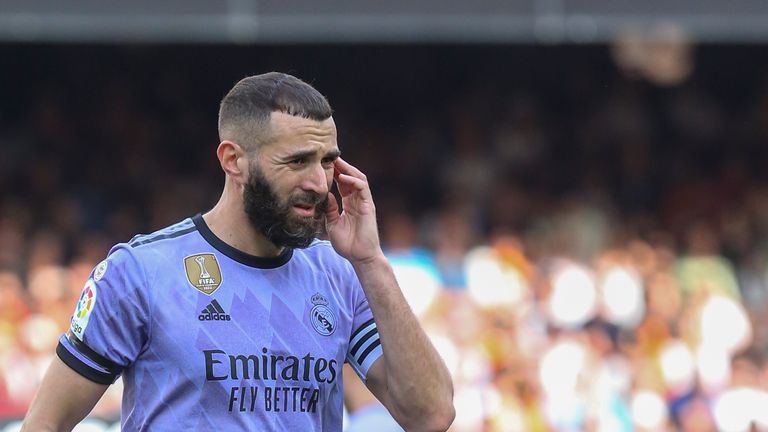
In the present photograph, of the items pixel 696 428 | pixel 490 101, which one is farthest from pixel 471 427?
pixel 490 101

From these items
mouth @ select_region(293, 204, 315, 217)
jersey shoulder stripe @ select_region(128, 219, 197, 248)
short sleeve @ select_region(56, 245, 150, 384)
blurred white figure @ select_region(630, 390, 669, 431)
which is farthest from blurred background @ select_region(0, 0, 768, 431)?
mouth @ select_region(293, 204, 315, 217)

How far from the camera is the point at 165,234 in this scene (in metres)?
3.45

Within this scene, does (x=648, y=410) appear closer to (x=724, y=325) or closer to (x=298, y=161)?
(x=724, y=325)

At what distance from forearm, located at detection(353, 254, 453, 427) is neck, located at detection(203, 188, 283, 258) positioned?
0.28 m

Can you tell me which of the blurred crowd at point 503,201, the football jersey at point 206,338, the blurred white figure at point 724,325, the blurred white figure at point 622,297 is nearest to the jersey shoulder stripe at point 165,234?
the football jersey at point 206,338

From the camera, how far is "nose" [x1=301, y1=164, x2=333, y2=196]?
334cm

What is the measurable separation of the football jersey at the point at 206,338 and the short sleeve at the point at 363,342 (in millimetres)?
68

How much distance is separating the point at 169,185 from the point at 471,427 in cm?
440

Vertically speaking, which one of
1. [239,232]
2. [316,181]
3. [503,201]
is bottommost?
[239,232]

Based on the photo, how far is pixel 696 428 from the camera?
945cm

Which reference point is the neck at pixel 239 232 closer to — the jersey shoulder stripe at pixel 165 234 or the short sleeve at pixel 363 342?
the jersey shoulder stripe at pixel 165 234

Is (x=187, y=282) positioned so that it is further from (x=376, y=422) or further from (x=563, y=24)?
(x=563, y=24)

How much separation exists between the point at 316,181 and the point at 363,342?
494 mm

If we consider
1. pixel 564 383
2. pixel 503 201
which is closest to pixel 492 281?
pixel 564 383
